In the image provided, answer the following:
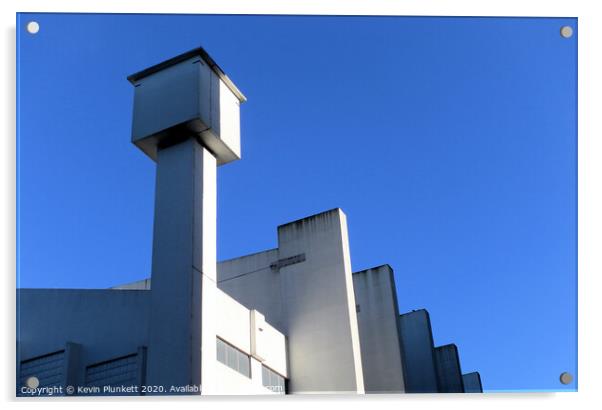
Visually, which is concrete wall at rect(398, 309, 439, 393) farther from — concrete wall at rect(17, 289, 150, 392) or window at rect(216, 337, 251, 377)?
concrete wall at rect(17, 289, 150, 392)

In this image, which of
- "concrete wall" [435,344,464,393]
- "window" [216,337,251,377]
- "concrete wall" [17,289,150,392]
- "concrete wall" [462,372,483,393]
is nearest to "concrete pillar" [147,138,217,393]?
"window" [216,337,251,377]

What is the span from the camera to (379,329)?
20516 mm

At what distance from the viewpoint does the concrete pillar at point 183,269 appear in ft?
35.7

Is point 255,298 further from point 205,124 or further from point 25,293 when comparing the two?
point 25,293

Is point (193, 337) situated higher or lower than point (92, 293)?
lower

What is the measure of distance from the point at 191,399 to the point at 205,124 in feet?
18.0

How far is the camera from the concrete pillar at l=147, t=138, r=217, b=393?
1089 cm

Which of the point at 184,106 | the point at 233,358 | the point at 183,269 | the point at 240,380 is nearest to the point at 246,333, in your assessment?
the point at 233,358

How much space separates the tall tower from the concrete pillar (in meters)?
0.02

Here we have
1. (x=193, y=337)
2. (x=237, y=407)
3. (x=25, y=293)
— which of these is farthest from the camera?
(x=193, y=337)

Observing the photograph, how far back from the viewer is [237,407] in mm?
7938

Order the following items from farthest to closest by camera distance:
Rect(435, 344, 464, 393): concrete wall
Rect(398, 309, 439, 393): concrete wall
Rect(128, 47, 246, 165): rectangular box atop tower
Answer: Rect(398, 309, 439, 393): concrete wall < Rect(435, 344, 464, 393): concrete wall < Rect(128, 47, 246, 165): rectangular box atop tower

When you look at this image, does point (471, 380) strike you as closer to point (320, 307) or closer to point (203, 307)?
point (203, 307)
